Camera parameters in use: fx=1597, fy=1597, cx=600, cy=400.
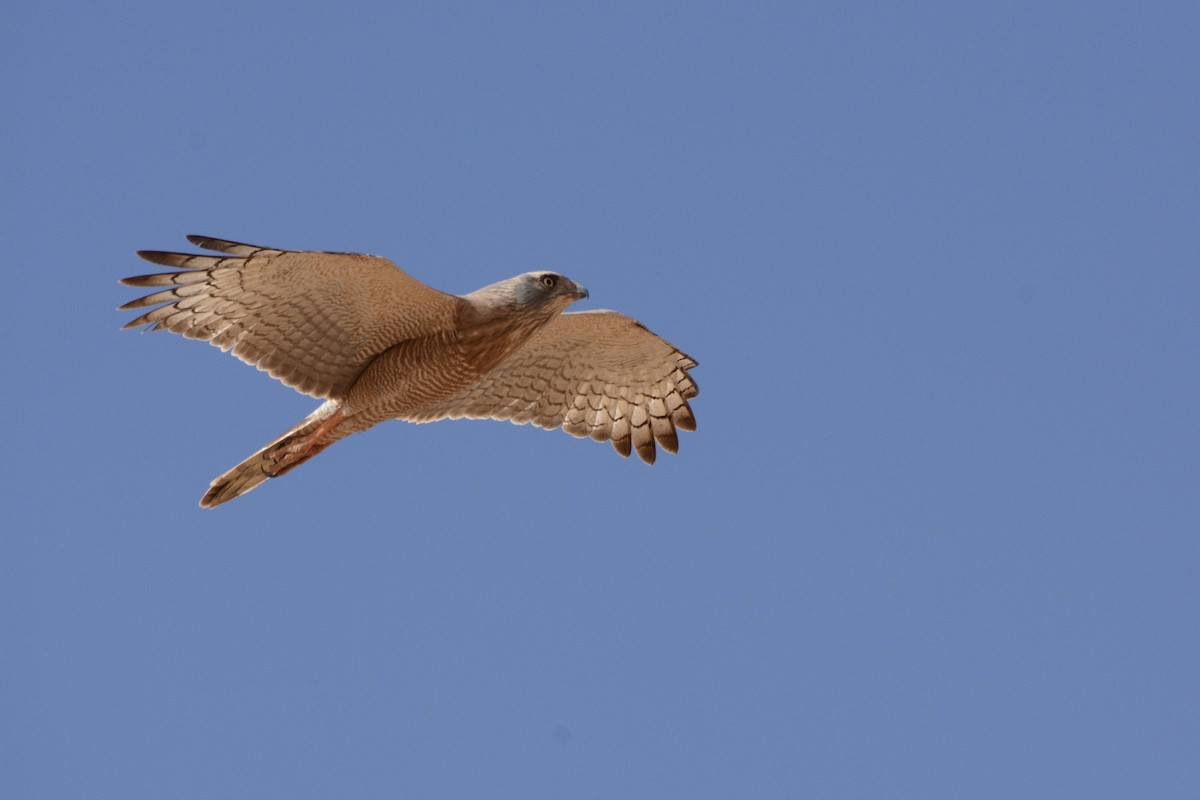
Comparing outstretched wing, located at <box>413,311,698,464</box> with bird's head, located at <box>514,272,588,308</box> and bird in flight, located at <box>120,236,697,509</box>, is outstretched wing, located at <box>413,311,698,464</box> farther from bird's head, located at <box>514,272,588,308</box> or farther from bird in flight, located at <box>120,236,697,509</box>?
bird's head, located at <box>514,272,588,308</box>

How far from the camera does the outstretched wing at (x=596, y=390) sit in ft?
47.8

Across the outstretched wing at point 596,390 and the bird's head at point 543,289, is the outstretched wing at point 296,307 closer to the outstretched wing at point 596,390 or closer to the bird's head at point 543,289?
the bird's head at point 543,289

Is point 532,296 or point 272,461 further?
point 272,461

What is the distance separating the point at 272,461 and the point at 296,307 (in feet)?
4.39

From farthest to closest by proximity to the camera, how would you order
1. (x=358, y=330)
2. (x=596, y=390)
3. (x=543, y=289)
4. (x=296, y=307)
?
1. (x=596, y=390)
2. (x=358, y=330)
3. (x=296, y=307)
4. (x=543, y=289)

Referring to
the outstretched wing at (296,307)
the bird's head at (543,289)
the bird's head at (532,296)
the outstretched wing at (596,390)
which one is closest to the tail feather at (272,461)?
the outstretched wing at (296,307)

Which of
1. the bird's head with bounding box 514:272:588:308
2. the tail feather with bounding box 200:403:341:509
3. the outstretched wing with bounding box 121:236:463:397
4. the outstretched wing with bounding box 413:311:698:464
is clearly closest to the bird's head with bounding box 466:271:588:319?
the bird's head with bounding box 514:272:588:308

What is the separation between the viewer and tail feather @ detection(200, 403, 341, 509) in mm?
13258

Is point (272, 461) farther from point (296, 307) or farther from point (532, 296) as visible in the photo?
point (532, 296)

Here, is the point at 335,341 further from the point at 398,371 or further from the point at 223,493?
the point at 223,493

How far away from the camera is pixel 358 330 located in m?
13.3

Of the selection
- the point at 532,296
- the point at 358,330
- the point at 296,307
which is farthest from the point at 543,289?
the point at 296,307

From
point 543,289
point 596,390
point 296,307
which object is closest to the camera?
point 543,289

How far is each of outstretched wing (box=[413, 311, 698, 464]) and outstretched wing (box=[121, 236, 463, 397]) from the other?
1.25 meters
